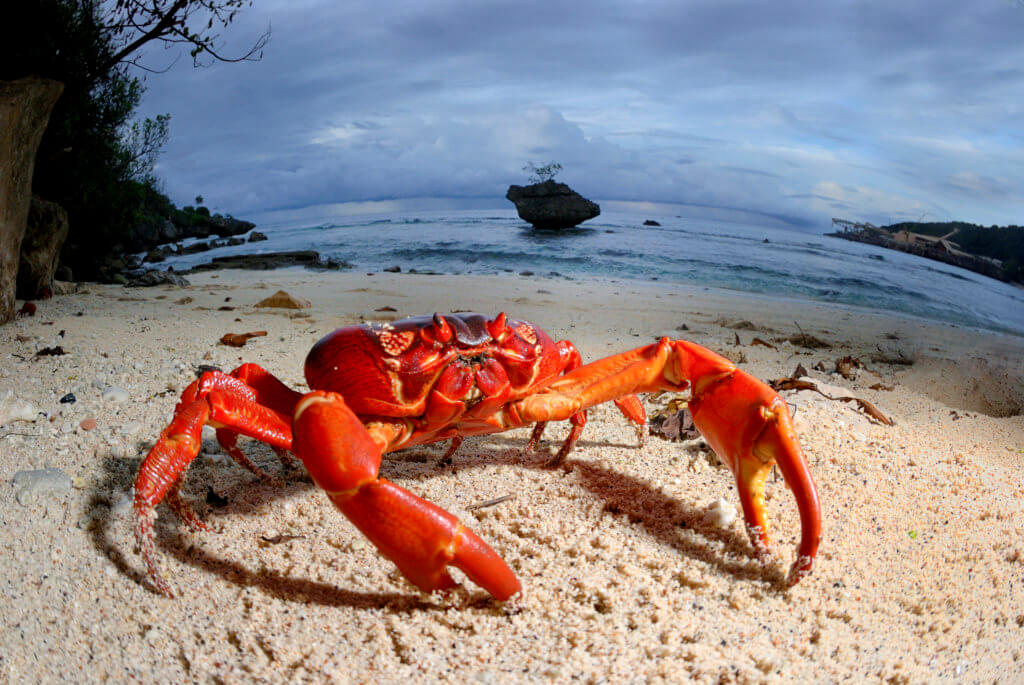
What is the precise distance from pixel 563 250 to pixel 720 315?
13.0 feet

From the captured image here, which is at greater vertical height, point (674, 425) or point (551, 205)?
point (551, 205)

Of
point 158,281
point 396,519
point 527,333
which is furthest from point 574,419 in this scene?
point 158,281

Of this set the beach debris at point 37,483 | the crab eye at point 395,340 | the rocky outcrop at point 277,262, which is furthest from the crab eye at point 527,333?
the rocky outcrop at point 277,262

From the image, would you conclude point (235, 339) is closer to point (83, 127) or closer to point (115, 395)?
point (115, 395)

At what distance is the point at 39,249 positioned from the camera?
5660 mm

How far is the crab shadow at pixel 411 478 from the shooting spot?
156 cm

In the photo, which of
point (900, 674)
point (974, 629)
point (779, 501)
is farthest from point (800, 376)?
point (900, 674)

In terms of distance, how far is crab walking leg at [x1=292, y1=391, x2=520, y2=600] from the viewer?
1361 millimetres

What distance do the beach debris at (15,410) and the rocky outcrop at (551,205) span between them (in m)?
7.98

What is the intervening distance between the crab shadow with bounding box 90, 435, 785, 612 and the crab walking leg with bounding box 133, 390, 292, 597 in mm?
138

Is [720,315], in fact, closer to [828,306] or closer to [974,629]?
[828,306]

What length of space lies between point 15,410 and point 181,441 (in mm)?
1339

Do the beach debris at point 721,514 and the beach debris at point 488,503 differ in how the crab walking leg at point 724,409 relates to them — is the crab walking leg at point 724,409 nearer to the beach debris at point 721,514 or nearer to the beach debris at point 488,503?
the beach debris at point 721,514

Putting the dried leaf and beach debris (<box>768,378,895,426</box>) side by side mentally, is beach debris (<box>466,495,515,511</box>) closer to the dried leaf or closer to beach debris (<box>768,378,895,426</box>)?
the dried leaf
